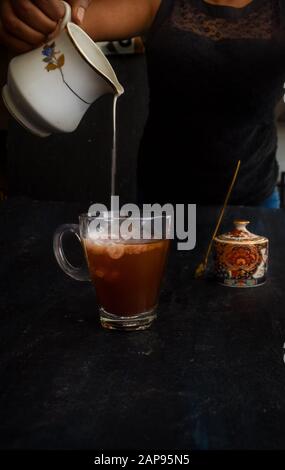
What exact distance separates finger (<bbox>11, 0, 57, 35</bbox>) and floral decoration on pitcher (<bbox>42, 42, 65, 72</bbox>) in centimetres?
4

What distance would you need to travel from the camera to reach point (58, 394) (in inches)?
19.9

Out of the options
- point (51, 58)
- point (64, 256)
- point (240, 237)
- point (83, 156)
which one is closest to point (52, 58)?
point (51, 58)

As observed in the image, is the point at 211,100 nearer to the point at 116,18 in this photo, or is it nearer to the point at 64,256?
the point at 116,18

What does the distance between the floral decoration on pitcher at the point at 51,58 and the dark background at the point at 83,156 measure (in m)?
1.85

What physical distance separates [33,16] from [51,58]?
0.28 feet

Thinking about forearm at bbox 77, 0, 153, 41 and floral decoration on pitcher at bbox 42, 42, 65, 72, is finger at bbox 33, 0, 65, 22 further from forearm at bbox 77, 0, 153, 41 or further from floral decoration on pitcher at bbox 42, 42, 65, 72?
forearm at bbox 77, 0, 153, 41

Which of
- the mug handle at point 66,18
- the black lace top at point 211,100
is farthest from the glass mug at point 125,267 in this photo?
the black lace top at point 211,100

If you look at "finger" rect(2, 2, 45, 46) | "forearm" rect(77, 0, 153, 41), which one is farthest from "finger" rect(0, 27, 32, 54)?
"forearm" rect(77, 0, 153, 41)

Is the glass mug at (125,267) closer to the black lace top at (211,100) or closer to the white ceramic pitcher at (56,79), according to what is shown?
the white ceramic pitcher at (56,79)

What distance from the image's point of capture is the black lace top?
4.47 feet

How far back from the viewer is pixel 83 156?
2820mm

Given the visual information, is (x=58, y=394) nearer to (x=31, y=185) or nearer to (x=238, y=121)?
(x=238, y=121)

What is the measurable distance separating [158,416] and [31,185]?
8.28 feet
